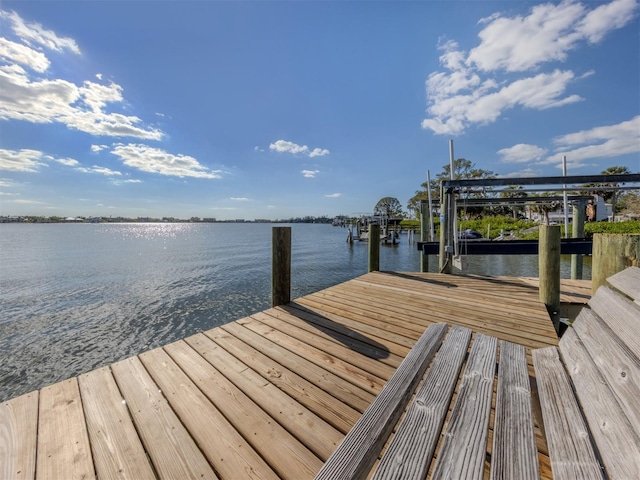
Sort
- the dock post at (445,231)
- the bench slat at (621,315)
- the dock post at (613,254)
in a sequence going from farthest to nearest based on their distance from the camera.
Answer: the dock post at (445,231) < the dock post at (613,254) < the bench slat at (621,315)

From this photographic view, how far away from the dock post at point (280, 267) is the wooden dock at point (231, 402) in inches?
23.8

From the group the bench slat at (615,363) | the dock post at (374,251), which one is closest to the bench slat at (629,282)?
the bench slat at (615,363)

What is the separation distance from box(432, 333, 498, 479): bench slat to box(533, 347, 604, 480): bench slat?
18 centimetres

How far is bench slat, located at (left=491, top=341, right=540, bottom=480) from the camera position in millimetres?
810

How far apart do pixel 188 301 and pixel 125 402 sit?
8.15m

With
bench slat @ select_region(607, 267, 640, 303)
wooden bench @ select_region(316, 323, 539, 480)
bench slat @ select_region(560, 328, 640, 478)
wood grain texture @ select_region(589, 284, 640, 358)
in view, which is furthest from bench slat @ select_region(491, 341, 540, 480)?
bench slat @ select_region(607, 267, 640, 303)

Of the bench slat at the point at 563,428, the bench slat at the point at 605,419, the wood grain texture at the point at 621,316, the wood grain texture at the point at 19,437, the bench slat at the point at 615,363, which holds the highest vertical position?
the wood grain texture at the point at 621,316

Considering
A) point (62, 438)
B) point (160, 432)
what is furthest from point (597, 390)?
point (62, 438)

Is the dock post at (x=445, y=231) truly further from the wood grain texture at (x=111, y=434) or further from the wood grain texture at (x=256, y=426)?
the wood grain texture at (x=111, y=434)

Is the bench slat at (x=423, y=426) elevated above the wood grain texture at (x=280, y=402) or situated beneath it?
elevated above

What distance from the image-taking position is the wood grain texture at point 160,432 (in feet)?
4.32

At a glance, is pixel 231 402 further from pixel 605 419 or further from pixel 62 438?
pixel 605 419

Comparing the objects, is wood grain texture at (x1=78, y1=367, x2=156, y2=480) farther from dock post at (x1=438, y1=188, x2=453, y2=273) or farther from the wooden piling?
the wooden piling

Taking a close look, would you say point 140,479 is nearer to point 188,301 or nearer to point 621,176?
point 621,176
